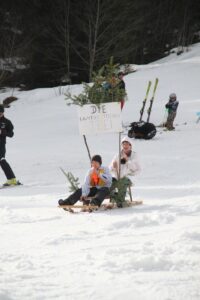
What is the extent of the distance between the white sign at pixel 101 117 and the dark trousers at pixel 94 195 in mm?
976

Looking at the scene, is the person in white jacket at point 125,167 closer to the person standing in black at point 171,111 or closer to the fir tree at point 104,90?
the fir tree at point 104,90

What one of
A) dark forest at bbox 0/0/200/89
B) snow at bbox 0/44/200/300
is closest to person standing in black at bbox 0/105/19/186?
snow at bbox 0/44/200/300

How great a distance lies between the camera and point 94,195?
30.0 feet

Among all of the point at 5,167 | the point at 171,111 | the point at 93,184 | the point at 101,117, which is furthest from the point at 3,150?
the point at 171,111

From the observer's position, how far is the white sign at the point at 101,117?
30.8 ft

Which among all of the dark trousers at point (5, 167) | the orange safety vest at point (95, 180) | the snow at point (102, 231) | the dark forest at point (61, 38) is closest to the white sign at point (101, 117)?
the orange safety vest at point (95, 180)

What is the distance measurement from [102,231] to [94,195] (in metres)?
2.07

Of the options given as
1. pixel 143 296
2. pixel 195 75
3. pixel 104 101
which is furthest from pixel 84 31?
pixel 143 296

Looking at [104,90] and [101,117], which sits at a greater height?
[104,90]

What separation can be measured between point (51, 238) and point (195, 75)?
76.4 feet

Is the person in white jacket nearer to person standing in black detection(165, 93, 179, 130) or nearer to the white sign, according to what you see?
the white sign

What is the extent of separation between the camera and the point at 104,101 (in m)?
9.53

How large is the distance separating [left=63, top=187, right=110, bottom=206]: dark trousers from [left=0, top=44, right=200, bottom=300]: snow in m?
0.23

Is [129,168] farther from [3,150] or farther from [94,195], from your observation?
[3,150]
